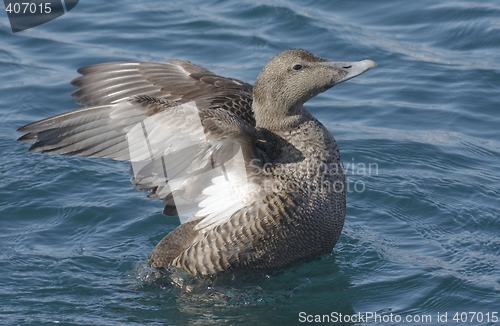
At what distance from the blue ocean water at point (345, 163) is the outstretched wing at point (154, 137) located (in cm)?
99

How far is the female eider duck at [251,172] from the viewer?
5.71 metres

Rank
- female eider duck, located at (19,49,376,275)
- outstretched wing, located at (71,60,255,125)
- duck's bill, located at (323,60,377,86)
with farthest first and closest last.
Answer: outstretched wing, located at (71,60,255,125)
duck's bill, located at (323,60,377,86)
female eider duck, located at (19,49,376,275)

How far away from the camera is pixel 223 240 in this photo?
617 cm

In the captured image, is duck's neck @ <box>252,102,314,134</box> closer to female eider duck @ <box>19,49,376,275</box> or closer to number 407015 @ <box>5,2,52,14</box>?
female eider duck @ <box>19,49,376,275</box>

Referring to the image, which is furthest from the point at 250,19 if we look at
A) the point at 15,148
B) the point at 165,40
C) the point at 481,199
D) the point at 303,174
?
the point at 303,174

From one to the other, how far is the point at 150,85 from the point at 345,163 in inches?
95.4

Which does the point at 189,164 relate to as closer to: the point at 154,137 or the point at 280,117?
the point at 154,137

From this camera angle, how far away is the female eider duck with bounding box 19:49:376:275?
5.71 meters

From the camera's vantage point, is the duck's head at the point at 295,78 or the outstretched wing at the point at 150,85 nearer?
the duck's head at the point at 295,78

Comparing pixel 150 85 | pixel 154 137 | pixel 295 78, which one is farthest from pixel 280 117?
pixel 150 85

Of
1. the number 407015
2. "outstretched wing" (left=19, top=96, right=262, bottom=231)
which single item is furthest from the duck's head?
the number 407015

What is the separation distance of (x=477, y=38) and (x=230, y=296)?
6.16 metres

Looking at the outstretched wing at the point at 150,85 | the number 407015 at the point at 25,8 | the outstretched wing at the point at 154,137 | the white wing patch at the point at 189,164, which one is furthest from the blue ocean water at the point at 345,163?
the outstretched wing at the point at 150,85

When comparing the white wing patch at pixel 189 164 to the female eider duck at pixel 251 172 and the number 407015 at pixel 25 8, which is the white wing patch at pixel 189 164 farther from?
the number 407015 at pixel 25 8
